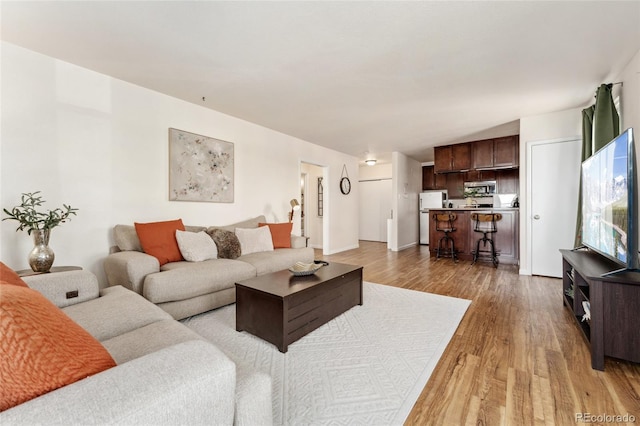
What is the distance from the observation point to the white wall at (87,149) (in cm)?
234

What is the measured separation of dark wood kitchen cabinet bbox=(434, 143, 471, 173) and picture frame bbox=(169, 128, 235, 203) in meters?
4.29

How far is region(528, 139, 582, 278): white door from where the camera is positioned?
3.76 metres

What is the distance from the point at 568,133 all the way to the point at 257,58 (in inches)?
162

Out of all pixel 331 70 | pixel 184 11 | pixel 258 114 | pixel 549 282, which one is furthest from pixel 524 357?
pixel 258 114

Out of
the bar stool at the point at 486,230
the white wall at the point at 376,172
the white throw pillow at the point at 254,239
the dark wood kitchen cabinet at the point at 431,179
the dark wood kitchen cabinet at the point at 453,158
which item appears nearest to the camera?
the white throw pillow at the point at 254,239

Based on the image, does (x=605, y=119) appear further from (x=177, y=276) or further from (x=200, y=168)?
(x=200, y=168)

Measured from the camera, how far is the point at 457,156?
5742 millimetres

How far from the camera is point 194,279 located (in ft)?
7.86

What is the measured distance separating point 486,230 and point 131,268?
5290mm

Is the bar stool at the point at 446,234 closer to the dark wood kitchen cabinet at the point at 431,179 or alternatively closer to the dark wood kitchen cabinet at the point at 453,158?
the dark wood kitchen cabinet at the point at 453,158

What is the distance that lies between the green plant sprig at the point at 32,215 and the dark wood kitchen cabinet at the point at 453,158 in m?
5.99

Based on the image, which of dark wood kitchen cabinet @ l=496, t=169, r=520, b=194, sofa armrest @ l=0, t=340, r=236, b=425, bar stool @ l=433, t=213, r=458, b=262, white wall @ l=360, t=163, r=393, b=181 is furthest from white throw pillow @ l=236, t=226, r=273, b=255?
dark wood kitchen cabinet @ l=496, t=169, r=520, b=194

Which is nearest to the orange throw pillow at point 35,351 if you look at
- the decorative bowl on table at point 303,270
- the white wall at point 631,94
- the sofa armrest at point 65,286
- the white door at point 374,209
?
the sofa armrest at point 65,286

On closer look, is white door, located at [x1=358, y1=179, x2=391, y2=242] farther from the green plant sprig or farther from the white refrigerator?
the green plant sprig
